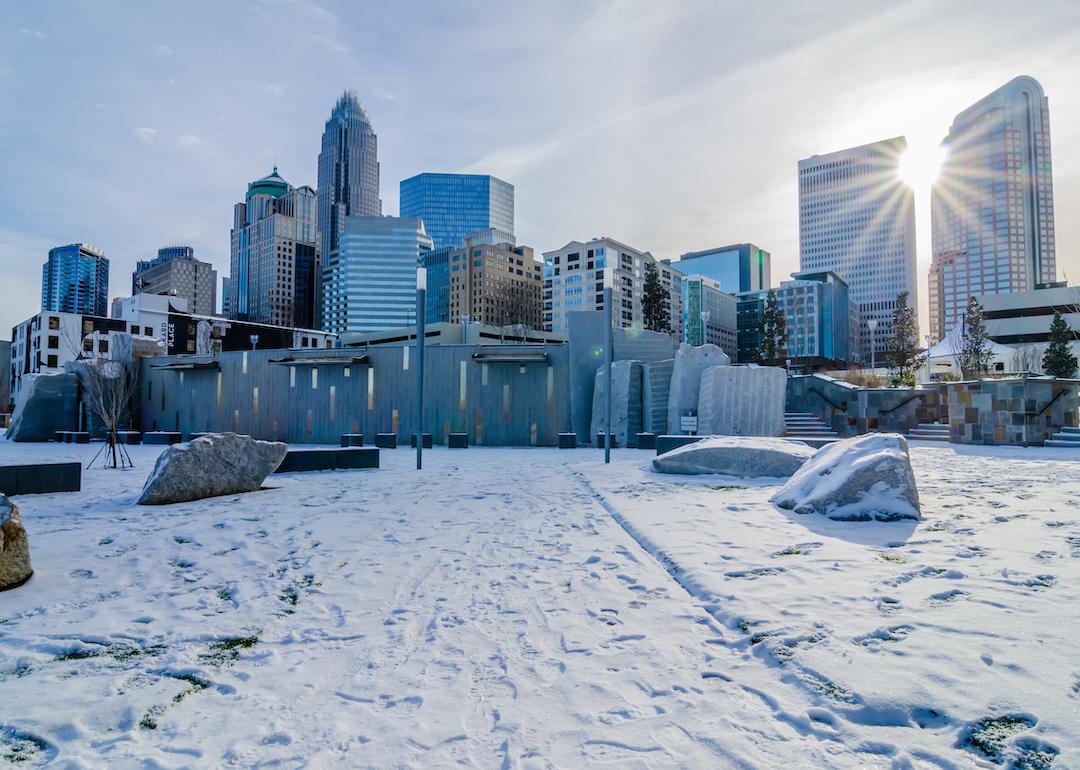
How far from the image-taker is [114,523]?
6.75m

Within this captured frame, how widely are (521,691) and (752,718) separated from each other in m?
1.04

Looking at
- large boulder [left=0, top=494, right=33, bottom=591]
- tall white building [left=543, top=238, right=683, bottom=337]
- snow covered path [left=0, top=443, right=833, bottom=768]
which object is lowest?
snow covered path [left=0, top=443, right=833, bottom=768]

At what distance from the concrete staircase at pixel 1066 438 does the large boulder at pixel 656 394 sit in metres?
9.86

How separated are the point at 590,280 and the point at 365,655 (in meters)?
115

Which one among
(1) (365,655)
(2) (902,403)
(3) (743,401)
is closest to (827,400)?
(2) (902,403)

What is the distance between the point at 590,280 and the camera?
116 m

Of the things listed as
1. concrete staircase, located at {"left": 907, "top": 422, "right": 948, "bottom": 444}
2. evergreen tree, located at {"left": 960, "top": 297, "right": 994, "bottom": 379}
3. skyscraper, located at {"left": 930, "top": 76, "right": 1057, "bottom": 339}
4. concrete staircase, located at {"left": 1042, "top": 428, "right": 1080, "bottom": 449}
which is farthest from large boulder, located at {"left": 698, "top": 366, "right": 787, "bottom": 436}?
skyscraper, located at {"left": 930, "top": 76, "right": 1057, "bottom": 339}

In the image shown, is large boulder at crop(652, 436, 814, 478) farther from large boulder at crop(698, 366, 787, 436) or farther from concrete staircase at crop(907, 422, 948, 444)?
concrete staircase at crop(907, 422, 948, 444)

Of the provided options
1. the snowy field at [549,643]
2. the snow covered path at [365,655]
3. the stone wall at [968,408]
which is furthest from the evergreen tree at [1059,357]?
the snow covered path at [365,655]

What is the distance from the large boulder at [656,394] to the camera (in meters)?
19.0

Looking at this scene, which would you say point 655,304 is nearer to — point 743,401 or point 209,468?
point 743,401

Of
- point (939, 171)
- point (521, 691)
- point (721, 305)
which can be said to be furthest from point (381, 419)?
point (939, 171)

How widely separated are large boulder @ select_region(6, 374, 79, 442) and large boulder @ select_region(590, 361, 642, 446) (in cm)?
2234

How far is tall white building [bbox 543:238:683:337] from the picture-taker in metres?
115
